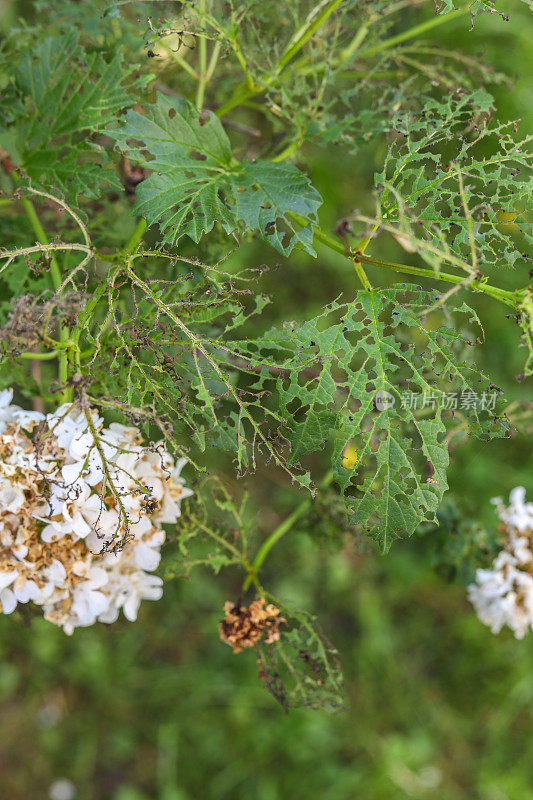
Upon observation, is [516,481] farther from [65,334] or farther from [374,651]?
[65,334]

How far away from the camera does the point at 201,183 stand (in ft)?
3.04

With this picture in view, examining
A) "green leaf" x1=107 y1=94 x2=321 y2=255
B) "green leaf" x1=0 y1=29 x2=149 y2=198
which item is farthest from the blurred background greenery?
"green leaf" x1=107 y1=94 x2=321 y2=255

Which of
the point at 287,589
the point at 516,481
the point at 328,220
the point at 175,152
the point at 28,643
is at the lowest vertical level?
the point at 28,643

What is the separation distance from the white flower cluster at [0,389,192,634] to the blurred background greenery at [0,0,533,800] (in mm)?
1438

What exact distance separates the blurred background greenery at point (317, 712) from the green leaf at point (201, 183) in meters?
1.51

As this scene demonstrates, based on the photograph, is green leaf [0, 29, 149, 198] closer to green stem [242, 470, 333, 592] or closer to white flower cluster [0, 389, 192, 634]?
white flower cluster [0, 389, 192, 634]

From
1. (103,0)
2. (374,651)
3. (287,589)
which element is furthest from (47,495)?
(374,651)

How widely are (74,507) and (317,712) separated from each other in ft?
6.11

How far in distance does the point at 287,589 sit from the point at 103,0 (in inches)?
76.4

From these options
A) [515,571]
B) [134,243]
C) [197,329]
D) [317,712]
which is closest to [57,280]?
[134,243]

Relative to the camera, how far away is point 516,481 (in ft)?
8.54

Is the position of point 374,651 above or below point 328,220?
below

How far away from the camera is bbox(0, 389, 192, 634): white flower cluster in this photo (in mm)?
892

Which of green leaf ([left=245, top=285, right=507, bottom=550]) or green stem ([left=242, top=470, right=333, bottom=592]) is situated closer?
green leaf ([left=245, top=285, right=507, bottom=550])
